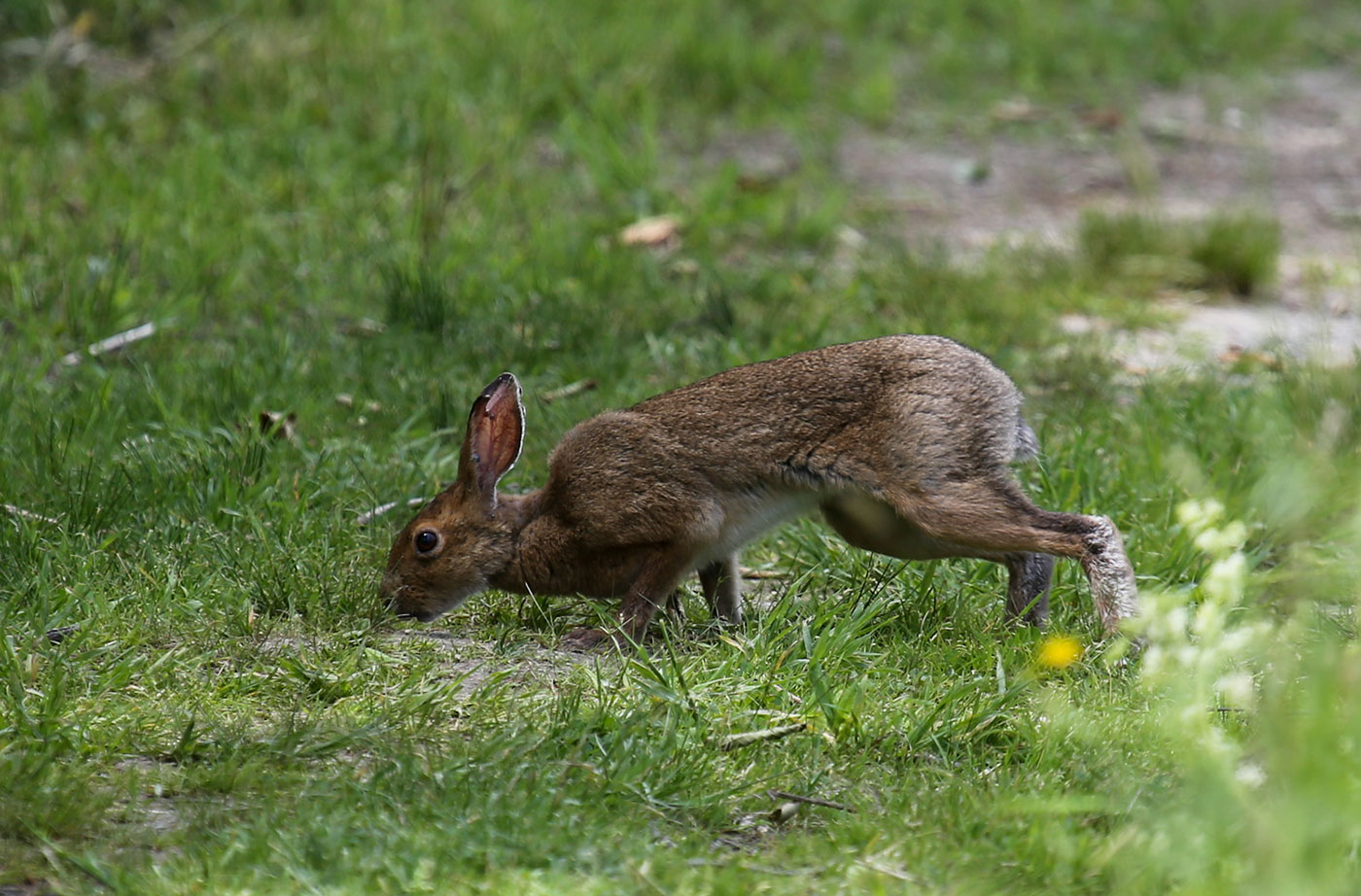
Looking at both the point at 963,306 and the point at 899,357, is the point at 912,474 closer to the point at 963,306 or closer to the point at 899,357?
the point at 899,357

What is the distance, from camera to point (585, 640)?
481cm

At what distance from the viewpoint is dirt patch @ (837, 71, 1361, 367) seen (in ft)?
26.6

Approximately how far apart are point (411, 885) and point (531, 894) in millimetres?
232

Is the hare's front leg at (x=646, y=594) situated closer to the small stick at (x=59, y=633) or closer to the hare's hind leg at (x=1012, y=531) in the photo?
the hare's hind leg at (x=1012, y=531)

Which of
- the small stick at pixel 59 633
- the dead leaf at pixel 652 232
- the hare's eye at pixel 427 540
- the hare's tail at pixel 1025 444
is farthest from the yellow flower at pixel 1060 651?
the dead leaf at pixel 652 232

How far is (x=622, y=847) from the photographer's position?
341 centimetres

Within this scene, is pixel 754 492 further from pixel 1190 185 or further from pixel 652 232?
pixel 1190 185

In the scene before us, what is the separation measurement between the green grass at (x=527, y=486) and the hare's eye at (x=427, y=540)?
0.19 metres

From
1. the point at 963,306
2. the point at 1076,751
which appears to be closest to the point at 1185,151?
the point at 963,306

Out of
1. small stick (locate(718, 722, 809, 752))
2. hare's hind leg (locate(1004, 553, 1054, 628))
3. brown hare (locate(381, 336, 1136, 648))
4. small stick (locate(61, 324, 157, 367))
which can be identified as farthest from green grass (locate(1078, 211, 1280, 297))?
small stick (locate(718, 722, 809, 752))

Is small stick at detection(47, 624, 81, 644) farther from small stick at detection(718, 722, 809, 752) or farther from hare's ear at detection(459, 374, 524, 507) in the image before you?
small stick at detection(718, 722, 809, 752)

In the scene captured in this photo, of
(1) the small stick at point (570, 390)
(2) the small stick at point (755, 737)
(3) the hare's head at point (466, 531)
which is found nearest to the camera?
(2) the small stick at point (755, 737)

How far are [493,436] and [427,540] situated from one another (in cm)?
38

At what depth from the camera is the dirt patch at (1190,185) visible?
319 inches
